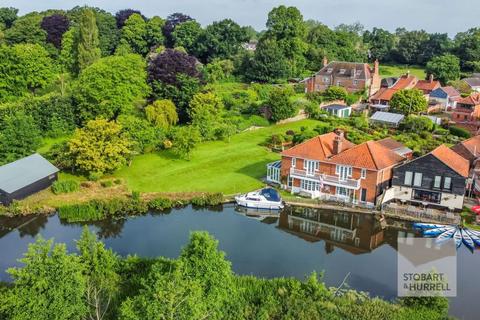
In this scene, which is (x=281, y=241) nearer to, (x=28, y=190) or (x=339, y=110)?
(x=28, y=190)

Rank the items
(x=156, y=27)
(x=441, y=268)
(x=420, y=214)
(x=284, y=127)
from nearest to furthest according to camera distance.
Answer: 1. (x=441, y=268)
2. (x=420, y=214)
3. (x=284, y=127)
4. (x=156, y=27)

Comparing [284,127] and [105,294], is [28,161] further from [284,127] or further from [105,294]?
[284,127]

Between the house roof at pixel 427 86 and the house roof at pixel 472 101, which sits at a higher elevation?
the house roof at pixel 427 86

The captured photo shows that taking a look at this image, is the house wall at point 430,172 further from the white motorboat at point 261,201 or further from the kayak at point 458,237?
the white motorboat at point 261,201

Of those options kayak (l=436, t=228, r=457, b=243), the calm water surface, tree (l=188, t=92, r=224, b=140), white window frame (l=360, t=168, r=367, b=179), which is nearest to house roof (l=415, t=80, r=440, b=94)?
tree (l=188, t=92, r=224, b=140)

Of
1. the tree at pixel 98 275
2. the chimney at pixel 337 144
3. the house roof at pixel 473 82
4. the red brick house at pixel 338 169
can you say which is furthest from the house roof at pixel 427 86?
the tree at pixel 98 275

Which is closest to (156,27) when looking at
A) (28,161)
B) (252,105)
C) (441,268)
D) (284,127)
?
(252,105)

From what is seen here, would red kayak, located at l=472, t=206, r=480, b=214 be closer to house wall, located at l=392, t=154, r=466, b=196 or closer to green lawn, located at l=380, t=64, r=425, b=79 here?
house wall, located at l=392, t=154, r=466, b=196

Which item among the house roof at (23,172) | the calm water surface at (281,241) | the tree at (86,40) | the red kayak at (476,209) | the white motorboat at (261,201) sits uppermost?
the tree at (86,40)
